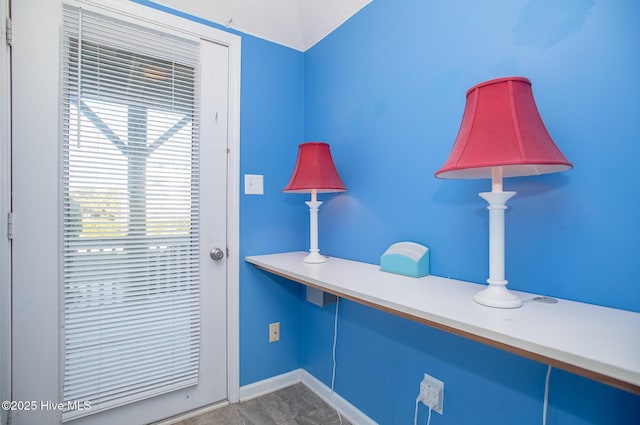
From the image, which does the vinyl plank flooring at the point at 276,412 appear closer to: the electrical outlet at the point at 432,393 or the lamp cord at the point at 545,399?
the electrical outlet at the point at 432,393

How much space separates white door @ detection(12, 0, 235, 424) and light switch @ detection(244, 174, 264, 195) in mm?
136

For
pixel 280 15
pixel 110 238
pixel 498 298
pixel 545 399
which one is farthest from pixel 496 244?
pixel 280 15

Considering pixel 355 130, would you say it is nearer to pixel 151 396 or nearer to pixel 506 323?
pixel 506 323

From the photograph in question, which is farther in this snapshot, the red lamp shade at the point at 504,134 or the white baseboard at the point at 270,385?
the white baseboard at the point at 270,385

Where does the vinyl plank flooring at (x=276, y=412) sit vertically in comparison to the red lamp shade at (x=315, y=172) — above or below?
below

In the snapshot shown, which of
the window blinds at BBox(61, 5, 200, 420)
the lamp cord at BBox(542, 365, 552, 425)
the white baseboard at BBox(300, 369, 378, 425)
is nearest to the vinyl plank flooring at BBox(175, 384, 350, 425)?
the white baseboard at BBox(300, 369, 378, 425)

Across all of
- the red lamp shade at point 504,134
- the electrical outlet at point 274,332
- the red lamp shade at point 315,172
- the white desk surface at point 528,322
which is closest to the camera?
the white desk surface at point 528,322

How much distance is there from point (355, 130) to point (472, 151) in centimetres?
92

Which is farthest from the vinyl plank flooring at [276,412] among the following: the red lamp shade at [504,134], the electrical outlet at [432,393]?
the red lamp shade at [504,134]

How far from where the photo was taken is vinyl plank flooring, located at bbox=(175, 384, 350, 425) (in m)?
1.61

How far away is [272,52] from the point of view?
6.31ft

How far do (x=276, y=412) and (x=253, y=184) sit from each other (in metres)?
1.28

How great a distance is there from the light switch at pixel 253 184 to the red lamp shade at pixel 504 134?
1248 millimetres

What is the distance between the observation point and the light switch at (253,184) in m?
1.83
